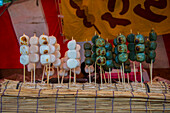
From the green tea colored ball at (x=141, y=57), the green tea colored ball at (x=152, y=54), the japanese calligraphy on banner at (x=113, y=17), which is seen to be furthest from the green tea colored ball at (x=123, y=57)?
the japanese calligraphy on banner at (x=113, y=17)

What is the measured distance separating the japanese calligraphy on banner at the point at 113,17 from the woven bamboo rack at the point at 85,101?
2743mm

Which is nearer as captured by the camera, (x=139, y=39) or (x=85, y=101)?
(x=85, y=101)

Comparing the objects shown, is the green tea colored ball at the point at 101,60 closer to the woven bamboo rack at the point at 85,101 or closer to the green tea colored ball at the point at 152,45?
the woven bamboo rack at the point at 85,101

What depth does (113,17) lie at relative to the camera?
173 inches

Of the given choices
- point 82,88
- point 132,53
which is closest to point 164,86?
point 132,53

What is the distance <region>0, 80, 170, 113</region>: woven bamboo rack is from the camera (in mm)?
1589

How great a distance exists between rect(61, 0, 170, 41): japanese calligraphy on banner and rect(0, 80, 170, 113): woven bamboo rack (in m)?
2.74

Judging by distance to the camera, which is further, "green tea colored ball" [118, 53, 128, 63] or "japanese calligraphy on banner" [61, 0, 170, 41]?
"japanese calligraphy on banner" [61, 0, 170, 41]

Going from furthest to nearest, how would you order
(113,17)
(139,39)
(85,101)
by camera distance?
(113,17) → (139,39) → (85,101)

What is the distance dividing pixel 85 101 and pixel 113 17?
3301mm

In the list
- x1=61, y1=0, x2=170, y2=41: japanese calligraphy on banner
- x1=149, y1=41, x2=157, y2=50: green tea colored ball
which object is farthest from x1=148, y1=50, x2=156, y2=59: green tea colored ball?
x1=61, y1=0, x2=170, y2=41: japanese calligraphy on banner

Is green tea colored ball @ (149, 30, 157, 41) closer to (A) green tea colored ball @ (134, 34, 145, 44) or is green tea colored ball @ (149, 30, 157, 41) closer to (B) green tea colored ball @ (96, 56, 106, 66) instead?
(A) green tea colored ball @ (134, 34, 145, 44)

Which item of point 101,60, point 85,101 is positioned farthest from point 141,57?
point 85,101

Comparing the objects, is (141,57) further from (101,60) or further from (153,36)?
(101,60)
